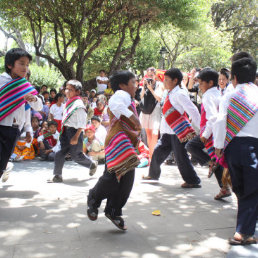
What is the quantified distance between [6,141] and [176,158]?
8.81 feet

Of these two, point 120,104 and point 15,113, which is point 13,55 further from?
point 120,104

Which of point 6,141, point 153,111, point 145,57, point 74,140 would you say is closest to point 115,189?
point 6,141

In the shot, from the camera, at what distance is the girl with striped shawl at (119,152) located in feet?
11.8

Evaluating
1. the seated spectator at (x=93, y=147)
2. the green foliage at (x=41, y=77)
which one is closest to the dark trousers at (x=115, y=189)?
the seated spectator at (x=93, y=147)

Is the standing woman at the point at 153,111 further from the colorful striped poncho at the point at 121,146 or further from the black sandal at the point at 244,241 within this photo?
the black sandal at the point at 244,241

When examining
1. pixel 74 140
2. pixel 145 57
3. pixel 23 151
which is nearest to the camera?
pixel 74 140

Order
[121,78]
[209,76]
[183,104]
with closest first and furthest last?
1. [121,78]
2. [209,76]
3. [183,104]

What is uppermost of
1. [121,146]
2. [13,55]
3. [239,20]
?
[239,20]

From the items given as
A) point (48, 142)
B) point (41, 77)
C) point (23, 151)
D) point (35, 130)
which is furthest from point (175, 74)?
point (41, 77)

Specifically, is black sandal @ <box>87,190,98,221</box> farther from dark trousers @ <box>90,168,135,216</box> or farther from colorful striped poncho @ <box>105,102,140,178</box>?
colorful striped poncho @ <box>105,102,140,178</box>

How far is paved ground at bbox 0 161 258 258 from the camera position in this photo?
3256 mm

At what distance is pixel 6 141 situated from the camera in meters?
4.43

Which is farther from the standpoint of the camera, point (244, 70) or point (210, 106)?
point (210, 106)

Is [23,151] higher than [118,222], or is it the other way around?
[23,151]
